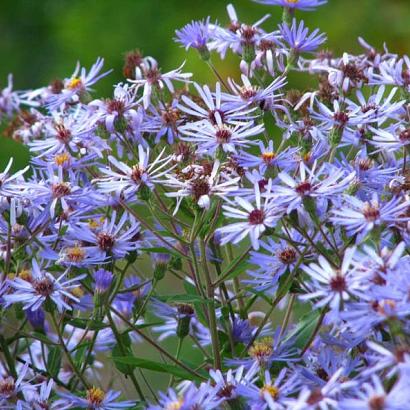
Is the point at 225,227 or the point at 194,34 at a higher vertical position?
the point at 194,34

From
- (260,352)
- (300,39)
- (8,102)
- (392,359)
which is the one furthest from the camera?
(8,102)

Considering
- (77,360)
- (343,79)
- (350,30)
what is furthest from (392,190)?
(350,30)

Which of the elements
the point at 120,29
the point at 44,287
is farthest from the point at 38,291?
the point at 120,29

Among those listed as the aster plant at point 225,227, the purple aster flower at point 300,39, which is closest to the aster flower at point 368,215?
the aster plant at point 225,227

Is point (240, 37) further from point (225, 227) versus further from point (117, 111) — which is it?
point (225, 227)

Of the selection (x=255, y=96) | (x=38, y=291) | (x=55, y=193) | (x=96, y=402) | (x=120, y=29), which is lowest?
→ (x=96, y=402)

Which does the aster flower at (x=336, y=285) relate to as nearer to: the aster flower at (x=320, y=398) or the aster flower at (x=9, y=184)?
the aster flower at (x=320, y=398)

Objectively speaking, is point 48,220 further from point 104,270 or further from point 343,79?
point 343,79
